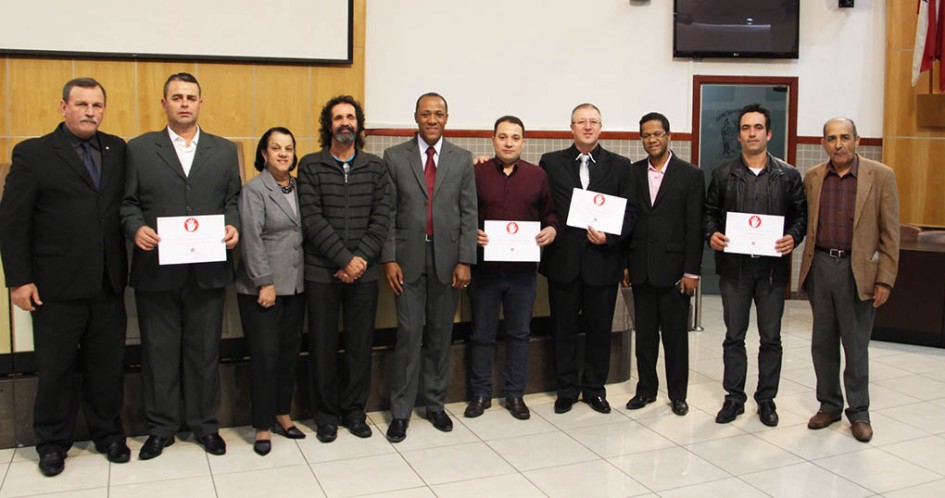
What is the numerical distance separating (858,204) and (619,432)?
1.64 metres

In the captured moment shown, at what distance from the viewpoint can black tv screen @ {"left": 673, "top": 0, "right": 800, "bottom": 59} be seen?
7828mm

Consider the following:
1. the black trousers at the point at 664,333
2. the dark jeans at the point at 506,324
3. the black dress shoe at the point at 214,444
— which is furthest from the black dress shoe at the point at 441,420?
the black trousers at the point at 664,333

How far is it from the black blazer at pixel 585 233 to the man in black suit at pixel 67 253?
216 centimetres

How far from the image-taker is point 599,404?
4.54 meters

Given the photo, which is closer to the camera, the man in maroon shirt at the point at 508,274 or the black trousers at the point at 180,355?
the black trousers at the point at 180,355

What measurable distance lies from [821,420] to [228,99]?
15.4 feet

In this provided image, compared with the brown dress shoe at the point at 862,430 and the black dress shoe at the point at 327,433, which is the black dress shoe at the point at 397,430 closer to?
the black dress shoe at the point at 327,433

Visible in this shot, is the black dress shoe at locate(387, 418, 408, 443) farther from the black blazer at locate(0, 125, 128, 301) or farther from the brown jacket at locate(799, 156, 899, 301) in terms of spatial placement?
the brown jacket at locate(799, 156, 899, 301)

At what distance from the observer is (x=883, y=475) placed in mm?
3670

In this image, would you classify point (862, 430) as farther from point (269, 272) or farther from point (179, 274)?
point (179, 274)

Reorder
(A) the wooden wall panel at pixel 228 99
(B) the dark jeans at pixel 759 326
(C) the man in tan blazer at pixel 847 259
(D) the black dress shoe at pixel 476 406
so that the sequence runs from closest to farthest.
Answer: (C) the man in tan blazer at pixel 847 259
(B) the dark jeans at pixel 759 326
(D) the black dress shoe at pixel 476 406
(A) the wooden wall panel at pixel 228 99

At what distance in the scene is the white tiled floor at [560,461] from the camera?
3451mm

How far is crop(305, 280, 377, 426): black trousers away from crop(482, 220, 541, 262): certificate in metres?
0.63

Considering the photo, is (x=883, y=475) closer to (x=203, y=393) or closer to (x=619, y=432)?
(x=619, y=432)
